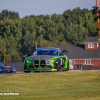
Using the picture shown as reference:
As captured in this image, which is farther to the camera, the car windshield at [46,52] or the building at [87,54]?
the building at [87,54]

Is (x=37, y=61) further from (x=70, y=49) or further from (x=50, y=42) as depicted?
(x=50, y=42)

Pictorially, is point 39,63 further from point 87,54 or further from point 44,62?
point 87,54

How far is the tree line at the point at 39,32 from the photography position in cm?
9831

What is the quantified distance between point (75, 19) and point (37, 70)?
10747cm

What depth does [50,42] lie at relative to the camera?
10262 cm

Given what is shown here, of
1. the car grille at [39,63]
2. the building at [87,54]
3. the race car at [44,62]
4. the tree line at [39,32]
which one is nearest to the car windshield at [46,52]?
the race car at [44,62]

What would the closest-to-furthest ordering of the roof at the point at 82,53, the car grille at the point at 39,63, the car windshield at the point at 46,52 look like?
1. the car grille at the point at 39,63
2. the car windshield at the point at 46,52
3. the roof at the point at 82,53

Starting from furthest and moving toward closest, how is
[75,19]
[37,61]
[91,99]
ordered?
[75,19]
[37,61]
[91,99]

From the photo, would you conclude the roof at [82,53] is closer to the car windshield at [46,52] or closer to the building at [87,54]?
the building at [87,54]

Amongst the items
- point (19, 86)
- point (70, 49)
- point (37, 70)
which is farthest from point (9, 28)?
point (19, 86)

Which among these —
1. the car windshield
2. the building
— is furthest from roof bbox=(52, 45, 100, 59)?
the car windshield

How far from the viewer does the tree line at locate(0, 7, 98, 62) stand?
98.3 metres

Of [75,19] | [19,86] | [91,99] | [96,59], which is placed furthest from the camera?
[75,19]

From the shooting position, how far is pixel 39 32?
10806cm
